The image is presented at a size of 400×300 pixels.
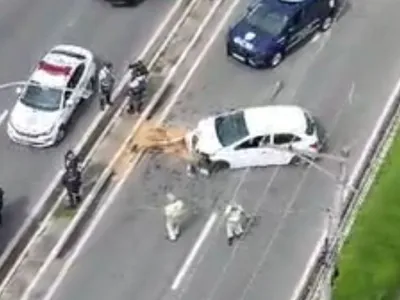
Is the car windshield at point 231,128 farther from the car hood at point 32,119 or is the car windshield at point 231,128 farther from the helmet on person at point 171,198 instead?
the car hood at point 32,119

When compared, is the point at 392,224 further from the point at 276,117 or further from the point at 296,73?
the point at 296,73

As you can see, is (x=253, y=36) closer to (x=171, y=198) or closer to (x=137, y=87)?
(x=137, y=87)

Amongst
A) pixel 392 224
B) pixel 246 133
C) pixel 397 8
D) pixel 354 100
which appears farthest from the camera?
pixel 397 8

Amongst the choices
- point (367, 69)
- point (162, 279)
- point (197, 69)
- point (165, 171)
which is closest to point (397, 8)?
point (367, 69)

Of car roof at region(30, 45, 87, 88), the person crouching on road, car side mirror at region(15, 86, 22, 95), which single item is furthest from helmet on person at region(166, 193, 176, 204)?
car side mirror at region(15, 86, 22, 95)

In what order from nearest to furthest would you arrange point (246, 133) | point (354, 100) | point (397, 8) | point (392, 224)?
point (392, 224)
point (246, 133)
point (354, 100)
point (397, 8)

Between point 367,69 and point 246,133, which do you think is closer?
point 246,133
